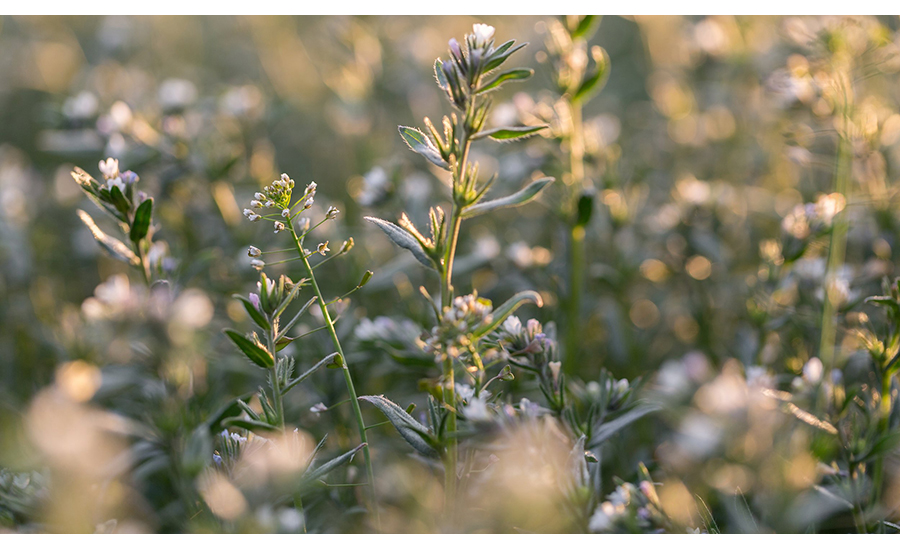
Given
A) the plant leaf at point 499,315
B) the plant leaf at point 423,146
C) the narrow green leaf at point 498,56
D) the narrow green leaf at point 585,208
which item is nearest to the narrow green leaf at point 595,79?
the narrow green leaf at point 585,208

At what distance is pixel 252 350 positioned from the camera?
3.91 feet

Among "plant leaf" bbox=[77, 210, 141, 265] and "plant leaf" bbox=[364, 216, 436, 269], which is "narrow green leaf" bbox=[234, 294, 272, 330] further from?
"plant leaf" bbox=[77, 210, 141, 265]

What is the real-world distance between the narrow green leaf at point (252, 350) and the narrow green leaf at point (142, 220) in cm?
38

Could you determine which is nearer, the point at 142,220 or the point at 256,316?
the point at 256,316

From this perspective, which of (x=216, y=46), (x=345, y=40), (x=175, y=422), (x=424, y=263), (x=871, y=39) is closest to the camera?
(x=424, y=263)

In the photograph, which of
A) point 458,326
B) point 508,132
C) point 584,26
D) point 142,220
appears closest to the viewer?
point 458,326

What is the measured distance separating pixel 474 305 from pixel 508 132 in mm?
359

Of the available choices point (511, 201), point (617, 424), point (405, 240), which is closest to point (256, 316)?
point (405, 240)

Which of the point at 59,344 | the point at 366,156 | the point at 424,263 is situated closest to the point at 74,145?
the point at 59,344

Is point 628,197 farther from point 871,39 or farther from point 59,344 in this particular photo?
point 59,344

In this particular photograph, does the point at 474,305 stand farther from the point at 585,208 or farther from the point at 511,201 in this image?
the point at 585,208

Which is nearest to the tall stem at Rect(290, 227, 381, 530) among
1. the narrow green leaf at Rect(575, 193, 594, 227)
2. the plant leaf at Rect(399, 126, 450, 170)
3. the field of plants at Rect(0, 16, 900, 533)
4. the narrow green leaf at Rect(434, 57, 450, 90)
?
the field of plants at Rect(0, 16, 900, 533)
